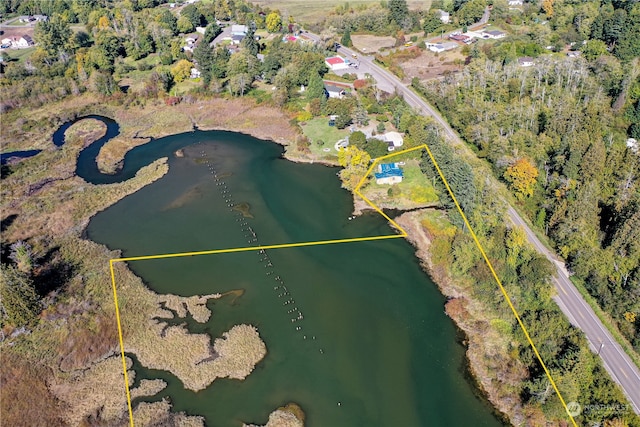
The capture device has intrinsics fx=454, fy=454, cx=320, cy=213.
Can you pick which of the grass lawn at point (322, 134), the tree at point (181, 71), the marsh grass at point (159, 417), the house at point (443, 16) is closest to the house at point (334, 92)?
the grass lawn at point (322, 134)

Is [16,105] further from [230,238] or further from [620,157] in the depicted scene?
[620,157]

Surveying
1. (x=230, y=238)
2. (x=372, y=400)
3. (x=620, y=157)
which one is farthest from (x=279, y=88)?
(x=372, y=400)

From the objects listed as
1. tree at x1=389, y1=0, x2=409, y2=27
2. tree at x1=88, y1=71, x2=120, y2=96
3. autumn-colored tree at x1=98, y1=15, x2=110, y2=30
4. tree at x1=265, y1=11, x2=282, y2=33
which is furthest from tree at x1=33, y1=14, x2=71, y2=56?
tree at x1=389, y1=0, x2=409, y2=27

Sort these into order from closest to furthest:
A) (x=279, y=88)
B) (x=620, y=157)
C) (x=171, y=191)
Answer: (x=620, y=157) → (x=171, y=191) → (x=279, y=88)

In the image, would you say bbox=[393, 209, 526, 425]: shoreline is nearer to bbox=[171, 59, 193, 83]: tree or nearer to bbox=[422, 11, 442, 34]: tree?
bbox=[171, 59, 193, 83]: tree

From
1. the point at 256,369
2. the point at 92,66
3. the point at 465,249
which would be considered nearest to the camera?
the point at 256,369

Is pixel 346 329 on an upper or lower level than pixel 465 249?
lower
